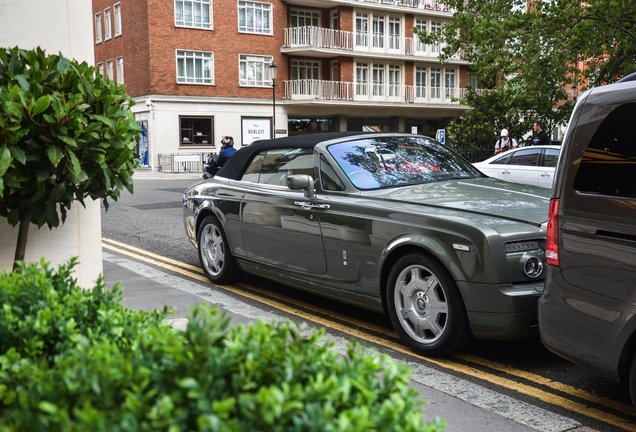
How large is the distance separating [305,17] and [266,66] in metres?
4.54

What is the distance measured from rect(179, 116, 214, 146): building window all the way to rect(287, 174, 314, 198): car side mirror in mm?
33879

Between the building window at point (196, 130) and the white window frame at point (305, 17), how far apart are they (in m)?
8.77

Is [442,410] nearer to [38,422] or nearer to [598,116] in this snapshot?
[598,116]

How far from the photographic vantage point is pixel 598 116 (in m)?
→ 3.63

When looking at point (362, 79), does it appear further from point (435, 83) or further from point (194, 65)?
point (194, 65)

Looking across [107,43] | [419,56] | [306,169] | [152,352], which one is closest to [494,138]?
[306,169]

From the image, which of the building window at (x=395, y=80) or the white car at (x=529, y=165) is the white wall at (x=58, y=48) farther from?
the building window at (x=395, y=80)

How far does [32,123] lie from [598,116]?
3252mm

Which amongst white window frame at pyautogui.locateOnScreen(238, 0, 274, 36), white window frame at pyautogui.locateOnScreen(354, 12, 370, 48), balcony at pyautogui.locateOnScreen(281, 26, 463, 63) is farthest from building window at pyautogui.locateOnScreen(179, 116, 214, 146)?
white window frame at pyautogui.locateOnScreen(354, 12, 370, 48)

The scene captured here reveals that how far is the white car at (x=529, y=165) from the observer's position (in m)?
13.8

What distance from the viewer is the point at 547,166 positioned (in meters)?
13.9

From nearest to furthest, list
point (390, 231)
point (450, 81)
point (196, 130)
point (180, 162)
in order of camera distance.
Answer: point (390, 231), point (180, 162), point (196, 130), point (450, 81)

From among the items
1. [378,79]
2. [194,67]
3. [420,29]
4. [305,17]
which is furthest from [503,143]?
[420,29]

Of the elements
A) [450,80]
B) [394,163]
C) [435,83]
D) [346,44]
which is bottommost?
[394,163]
